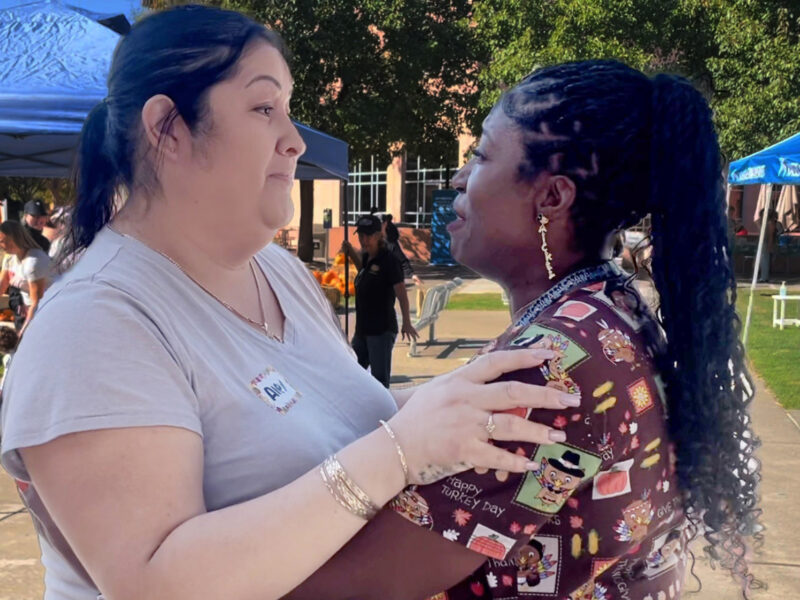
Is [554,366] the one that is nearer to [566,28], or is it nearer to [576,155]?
[576,155]

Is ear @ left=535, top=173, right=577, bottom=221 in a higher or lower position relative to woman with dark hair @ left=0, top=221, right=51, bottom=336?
higher

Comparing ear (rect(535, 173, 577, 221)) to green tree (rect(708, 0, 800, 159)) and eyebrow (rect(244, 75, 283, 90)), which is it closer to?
eyebrow (rect(244, 75, 283, 90))

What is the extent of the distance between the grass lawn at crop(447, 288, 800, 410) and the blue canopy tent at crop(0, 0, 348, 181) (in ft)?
16.5

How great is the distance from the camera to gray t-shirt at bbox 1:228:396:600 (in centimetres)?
117

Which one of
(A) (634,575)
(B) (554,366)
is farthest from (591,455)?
(A) (634,575)

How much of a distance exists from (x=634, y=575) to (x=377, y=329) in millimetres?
6508

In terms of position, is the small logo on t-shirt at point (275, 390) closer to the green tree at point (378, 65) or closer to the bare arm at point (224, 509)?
the bare arm at point (224, 509)

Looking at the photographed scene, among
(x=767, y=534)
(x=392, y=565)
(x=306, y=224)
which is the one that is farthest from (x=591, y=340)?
(x=306, y=224)

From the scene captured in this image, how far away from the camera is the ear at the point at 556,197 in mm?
1334

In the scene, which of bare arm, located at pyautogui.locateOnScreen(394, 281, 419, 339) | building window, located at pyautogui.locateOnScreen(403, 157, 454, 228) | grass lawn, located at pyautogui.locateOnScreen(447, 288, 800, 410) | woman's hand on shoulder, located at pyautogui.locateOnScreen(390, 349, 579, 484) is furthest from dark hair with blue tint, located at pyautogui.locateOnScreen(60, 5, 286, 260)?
building window, located at pyautogui.locateOnScreen(403, 157, 454, 228)

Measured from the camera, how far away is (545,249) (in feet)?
4.52

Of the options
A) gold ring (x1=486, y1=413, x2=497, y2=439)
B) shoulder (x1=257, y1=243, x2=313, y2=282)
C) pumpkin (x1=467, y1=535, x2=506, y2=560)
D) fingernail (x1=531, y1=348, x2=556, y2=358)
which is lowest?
pumpkin (x1=467, y1=535, x2=506, y2=560)

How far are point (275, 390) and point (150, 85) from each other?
0.53m

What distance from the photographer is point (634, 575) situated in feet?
4.23
